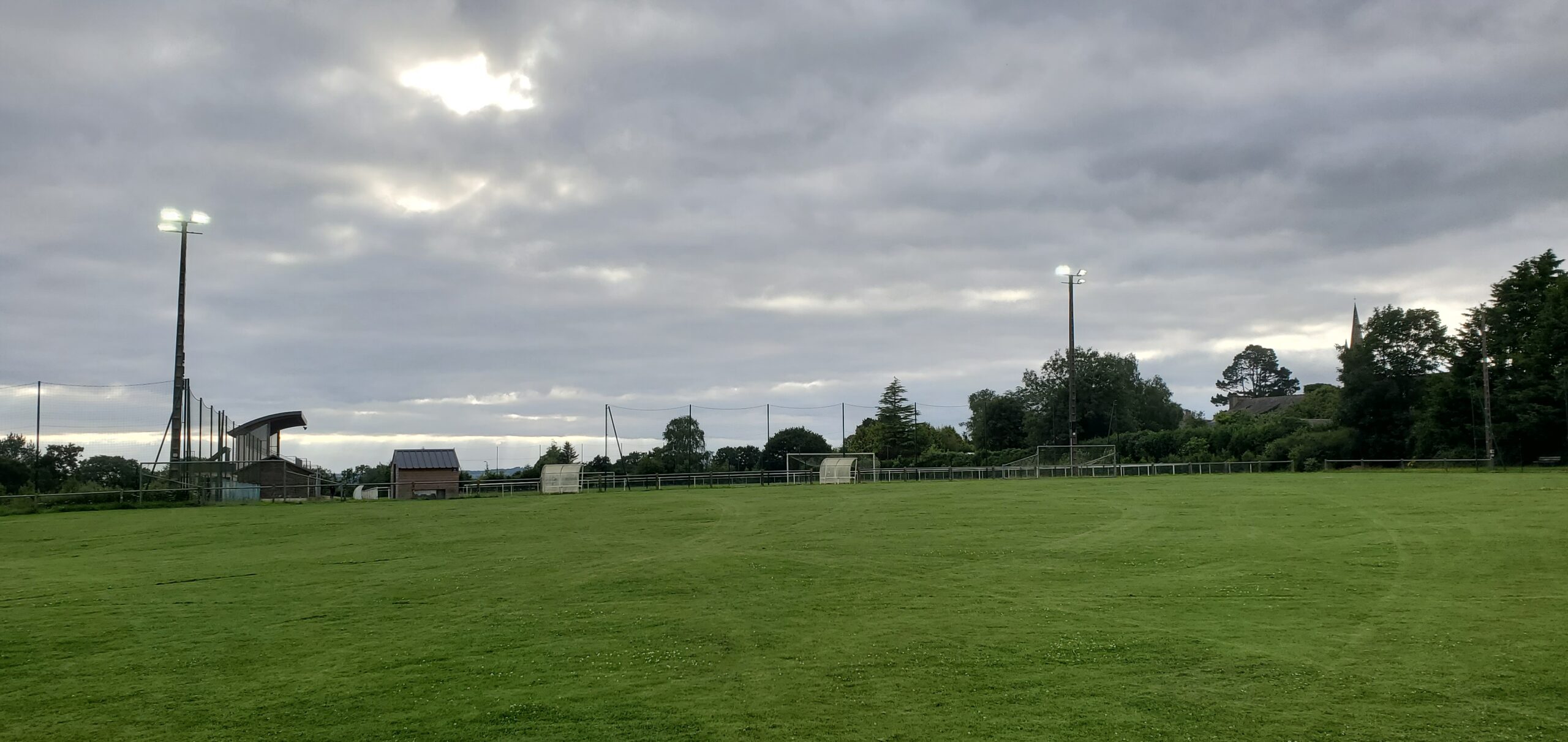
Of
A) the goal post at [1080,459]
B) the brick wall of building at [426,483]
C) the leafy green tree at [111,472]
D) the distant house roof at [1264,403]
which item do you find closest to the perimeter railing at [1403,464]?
the goal post at [1080,459]

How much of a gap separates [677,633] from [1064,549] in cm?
742

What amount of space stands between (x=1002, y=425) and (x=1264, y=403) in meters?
53.5

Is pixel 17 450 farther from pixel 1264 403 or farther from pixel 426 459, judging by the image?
pixel 1264 403

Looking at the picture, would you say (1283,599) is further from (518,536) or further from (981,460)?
(981,460)

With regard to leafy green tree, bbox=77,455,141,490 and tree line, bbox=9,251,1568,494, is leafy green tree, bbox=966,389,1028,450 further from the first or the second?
leafy green tree, bbox=77,455,141,490

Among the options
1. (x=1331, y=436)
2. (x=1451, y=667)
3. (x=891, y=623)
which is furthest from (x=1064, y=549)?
(x=1331, y=436)

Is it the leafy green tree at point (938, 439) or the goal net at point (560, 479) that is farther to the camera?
the leafy green tree at point (938, 439)

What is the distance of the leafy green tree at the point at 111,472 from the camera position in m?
36.7

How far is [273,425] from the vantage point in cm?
6606

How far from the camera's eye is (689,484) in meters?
50.3

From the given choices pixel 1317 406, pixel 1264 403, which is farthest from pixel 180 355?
pixel 1264 403

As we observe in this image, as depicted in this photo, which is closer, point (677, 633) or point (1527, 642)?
point (1527, 642)

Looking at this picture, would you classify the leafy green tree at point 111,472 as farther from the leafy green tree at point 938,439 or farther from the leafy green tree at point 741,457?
the leafy green tree at point 938,439

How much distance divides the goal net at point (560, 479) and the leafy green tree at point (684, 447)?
1250 centimetres
